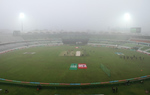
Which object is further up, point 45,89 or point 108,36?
point 108,36

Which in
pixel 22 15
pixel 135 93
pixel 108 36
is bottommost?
pixel 135 93

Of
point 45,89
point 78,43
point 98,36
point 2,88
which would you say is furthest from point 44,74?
point 98,36

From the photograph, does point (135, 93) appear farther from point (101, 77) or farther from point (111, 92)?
point (101, 77)

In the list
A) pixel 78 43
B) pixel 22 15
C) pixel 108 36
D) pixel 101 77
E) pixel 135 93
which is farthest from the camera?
pixel 108 36

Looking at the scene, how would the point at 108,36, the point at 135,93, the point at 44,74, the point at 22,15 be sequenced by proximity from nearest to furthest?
the point at 135,93
the point at 44,74
the point at 22,15
the point at 108,36

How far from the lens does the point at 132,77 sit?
917 inches

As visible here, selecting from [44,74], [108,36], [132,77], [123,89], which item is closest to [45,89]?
[44,74]

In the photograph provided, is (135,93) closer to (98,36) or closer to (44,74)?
(44,74)

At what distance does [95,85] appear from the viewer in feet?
62.0

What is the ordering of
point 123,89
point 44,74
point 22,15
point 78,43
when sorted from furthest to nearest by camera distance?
point 22,15 < point 78,43 < point 44,74 < point 123,89

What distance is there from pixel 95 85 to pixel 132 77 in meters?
10.3

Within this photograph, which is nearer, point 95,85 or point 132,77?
point 95,85

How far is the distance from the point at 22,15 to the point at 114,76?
86262 mm

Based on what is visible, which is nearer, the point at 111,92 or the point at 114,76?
the point at 111,92
